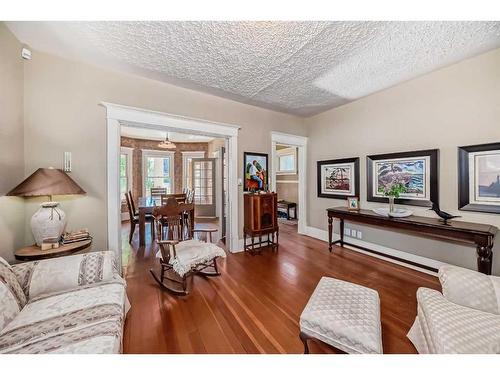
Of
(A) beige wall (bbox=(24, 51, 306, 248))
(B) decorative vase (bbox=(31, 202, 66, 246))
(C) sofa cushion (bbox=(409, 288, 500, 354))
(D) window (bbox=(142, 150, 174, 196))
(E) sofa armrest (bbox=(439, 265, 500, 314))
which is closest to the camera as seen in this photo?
(C) sofa cushion (bbox=(409, 288, 500, 354))

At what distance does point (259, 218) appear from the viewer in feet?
11.0

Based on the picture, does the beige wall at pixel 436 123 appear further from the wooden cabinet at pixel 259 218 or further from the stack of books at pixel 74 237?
the stack of books at pixel 74 237

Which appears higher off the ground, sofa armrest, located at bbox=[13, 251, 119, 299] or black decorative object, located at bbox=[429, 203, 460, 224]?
black decorative object, located at bbox=[429, 203, 460, 224]

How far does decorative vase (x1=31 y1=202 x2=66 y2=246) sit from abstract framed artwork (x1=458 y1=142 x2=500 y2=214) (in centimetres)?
448

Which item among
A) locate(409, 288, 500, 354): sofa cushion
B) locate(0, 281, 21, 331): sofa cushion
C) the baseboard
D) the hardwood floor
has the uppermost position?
locate(0, 281, 21, 331): sofa cushion

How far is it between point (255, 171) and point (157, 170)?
448 cm

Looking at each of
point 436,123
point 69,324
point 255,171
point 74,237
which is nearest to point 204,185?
point 255,171

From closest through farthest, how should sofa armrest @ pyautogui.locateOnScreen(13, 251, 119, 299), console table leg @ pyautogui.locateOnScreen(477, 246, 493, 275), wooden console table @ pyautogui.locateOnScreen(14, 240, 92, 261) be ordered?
1. sofa armrest @ pyautogui.locateOnScreen(13, 251, 119, 299)
2. wooden console table @ pyautogui.locateOnScreen(14, 240, 92, 261)
3. console table leg @ pyautogui.locateOnScreen(477, 246, 493, 275)

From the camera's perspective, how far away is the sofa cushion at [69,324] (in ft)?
3.13

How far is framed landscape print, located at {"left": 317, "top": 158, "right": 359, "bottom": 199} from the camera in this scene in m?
3.47

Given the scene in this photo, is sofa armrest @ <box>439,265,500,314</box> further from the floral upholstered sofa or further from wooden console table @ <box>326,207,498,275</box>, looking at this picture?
the floral upholstered sofa

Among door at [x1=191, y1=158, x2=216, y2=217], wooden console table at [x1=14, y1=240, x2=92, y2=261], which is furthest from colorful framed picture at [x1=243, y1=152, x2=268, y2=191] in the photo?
door at [x1=191, y1=158, x2=216, y2=217]
